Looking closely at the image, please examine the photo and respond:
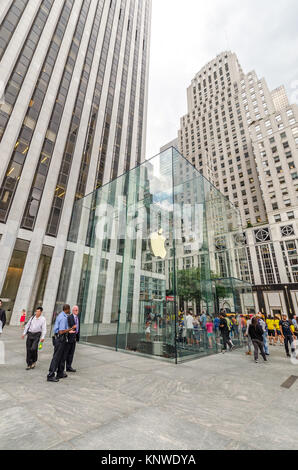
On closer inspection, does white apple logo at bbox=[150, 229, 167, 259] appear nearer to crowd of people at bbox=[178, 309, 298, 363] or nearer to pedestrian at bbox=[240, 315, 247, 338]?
crowd of people at bbox=[178, 309, 298, 363]

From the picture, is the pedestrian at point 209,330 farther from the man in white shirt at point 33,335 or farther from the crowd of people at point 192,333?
the man in white shirt at point 33,335

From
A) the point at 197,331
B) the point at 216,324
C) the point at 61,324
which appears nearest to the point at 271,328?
the point at 216,324

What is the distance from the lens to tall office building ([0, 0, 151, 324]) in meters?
21.1

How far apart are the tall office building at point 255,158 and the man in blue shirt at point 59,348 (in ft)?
51.2

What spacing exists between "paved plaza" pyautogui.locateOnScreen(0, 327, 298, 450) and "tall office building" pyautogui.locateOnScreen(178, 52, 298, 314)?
14.1 metres

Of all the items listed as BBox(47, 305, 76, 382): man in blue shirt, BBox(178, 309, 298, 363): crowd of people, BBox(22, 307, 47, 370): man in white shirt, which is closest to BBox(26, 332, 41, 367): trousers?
BBox(22, 307, 47, 370): man in white shirt

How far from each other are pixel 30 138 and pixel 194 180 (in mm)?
20155

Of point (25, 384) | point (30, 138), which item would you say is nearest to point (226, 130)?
point (30, 138)

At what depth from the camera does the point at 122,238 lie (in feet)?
41.4

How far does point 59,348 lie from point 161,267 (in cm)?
564

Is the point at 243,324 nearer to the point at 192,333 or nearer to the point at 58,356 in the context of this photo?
the point at 192,333

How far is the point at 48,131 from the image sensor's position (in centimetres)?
2481

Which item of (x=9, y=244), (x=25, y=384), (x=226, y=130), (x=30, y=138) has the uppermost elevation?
(x=226, y=130)
